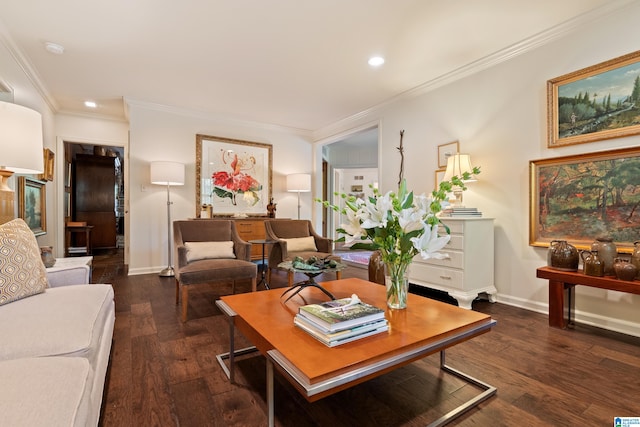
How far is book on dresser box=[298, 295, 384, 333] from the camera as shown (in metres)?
1.21

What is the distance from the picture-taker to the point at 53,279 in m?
1.95

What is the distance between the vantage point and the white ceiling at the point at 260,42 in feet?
7.99

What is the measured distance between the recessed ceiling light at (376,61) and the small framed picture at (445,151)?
119 centimetres

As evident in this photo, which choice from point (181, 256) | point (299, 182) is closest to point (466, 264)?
point (181, 256)

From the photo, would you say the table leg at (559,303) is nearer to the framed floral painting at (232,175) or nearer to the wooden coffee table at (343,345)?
the wooden coffee table at (343,345)

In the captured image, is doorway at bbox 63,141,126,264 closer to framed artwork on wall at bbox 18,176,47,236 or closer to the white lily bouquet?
framed artwork on wall at bbox 18,176,47,236

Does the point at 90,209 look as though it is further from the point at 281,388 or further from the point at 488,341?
the point at 488,341

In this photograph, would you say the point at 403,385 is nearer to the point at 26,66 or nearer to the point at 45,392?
the point at 45,392

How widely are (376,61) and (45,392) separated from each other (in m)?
3.47

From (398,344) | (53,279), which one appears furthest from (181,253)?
(398,344)

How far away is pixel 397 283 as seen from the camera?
5.23ft

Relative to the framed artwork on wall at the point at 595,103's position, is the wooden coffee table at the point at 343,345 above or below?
below

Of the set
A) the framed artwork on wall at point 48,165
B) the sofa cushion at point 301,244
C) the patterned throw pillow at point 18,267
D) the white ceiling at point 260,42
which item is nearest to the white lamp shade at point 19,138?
the patterned throw pillow at point 18,267

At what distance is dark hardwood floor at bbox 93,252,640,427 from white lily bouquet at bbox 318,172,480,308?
596 millimetres
